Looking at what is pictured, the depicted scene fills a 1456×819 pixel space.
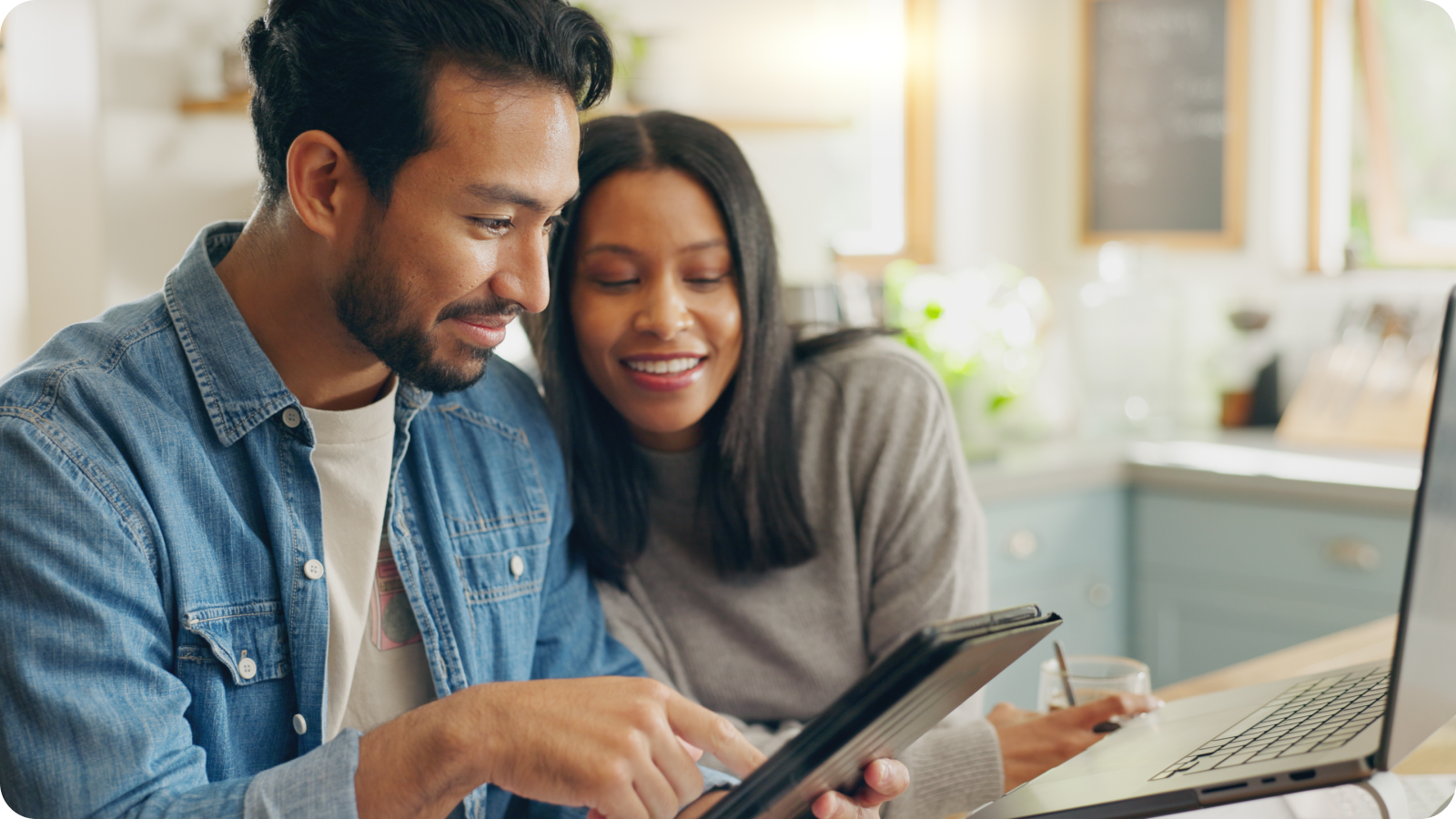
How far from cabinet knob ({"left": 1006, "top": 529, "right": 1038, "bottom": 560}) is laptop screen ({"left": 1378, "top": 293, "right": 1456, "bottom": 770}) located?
181 centimetres

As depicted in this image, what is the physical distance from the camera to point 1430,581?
28.3 inches

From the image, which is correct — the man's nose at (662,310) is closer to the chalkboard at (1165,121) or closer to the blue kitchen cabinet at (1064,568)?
the blue kitchen cabinet at (1064,568)

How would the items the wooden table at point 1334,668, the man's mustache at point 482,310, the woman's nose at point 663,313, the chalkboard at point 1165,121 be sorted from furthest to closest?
1. the chalkboard at point 1165,121
2. the woman's nose at point 663,313
3. the wooden table at point 1334,668
4. the man's mustache at point 482,310

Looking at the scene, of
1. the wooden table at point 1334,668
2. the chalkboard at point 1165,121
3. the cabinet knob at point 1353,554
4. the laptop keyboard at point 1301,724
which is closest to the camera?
the laptop keyboard at point 1301,724

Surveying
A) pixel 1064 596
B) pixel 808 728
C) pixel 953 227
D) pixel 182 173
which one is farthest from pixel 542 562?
pixel 953 227

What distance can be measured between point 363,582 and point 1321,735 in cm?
76

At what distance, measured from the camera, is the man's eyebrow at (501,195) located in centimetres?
101

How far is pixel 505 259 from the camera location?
1.05 metres

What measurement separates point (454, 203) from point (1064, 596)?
2.00m

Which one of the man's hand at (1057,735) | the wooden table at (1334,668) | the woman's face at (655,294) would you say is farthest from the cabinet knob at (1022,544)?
the man's hand at (1057,735)

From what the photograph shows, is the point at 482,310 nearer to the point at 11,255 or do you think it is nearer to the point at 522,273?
the point at 522,273

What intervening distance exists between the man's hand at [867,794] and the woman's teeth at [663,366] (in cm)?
53

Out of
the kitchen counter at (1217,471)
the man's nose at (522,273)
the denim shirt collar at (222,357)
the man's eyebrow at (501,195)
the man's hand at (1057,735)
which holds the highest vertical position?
the man's eyebrow at (501,195)

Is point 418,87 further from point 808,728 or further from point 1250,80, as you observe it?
point 1250,80
